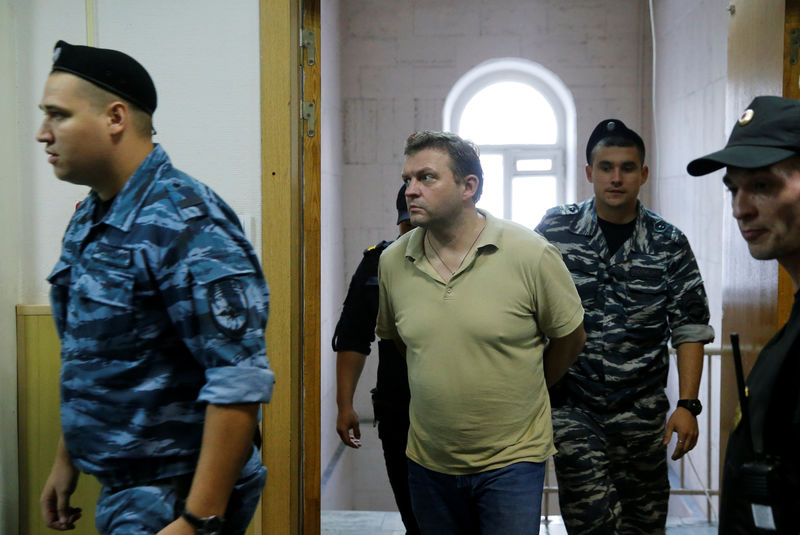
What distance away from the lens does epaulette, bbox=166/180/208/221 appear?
1.27 metres

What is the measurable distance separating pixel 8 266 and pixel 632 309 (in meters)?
1.92

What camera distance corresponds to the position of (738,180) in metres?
1.18

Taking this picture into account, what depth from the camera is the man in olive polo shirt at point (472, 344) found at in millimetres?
1885

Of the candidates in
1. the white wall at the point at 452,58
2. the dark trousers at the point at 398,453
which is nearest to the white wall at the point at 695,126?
the white wall at the point at 452,58

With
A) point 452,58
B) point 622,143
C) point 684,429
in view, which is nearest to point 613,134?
point 622,143

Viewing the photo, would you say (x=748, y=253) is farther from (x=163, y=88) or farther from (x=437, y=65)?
(x=437, y=65)

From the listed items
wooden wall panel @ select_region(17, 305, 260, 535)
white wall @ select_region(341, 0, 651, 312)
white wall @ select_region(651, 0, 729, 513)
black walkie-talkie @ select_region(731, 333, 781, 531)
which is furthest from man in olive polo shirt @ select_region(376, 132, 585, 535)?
white wall @ select_region(341, 0, 651, 312)

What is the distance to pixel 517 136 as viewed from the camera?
20.1 ft

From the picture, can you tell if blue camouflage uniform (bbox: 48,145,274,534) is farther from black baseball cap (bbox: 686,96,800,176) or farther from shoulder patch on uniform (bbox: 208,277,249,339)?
black baseball cap (bbox: 686,96,800,176)

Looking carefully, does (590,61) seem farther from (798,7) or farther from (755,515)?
(755,515)

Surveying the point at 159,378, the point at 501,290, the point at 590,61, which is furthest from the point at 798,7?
the point at 590,61

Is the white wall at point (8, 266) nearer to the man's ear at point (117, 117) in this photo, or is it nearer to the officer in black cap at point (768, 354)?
the man's ear at point (117, 117)

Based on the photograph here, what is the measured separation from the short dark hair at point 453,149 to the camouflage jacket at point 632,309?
1.85ft

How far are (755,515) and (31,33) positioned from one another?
2276 millimetres
